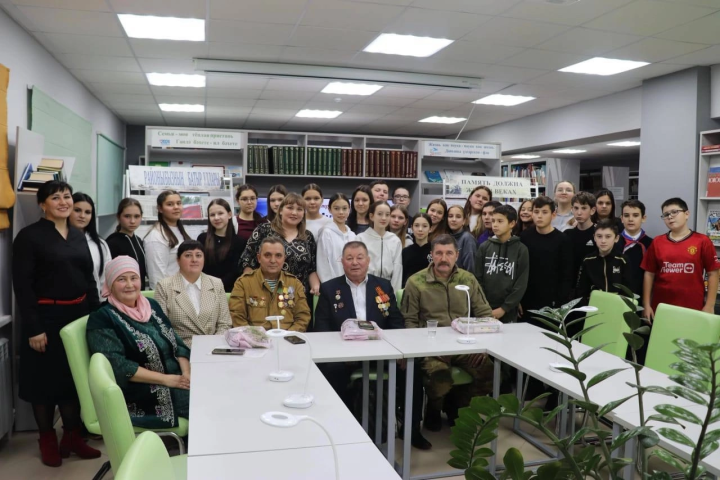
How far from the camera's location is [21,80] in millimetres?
4621

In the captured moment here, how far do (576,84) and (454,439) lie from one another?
661 cm

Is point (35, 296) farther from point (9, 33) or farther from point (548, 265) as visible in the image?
point (548, 265)

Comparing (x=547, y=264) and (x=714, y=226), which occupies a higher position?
(x=714, y=226)

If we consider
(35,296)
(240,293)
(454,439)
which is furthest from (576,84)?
(454,439)

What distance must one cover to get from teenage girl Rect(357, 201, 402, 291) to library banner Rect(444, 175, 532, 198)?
8.03 feet

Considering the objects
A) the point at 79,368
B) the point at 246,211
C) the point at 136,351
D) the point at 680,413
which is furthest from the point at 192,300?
the point at 680,413

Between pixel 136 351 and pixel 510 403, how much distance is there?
2.25 meters

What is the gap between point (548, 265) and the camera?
4258 millimetres

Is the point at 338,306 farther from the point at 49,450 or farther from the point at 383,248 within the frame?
the point at 49,450

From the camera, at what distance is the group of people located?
2.86m

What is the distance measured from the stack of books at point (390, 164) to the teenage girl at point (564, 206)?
99.6 inches

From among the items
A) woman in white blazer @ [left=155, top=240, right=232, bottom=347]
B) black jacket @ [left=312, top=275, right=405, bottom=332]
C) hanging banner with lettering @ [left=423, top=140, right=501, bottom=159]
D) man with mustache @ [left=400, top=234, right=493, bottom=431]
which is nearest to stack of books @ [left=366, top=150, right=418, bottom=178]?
hanging banner with lettering @ [left=423, top=140, right=501, bottom=159]

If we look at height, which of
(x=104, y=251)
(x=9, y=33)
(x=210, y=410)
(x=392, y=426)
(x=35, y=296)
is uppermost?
(x=9, y=33)

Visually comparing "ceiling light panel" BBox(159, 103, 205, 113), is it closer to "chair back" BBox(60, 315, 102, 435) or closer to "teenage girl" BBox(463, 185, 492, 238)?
"teenage girl" BBox(463, 185, 492, 238)
